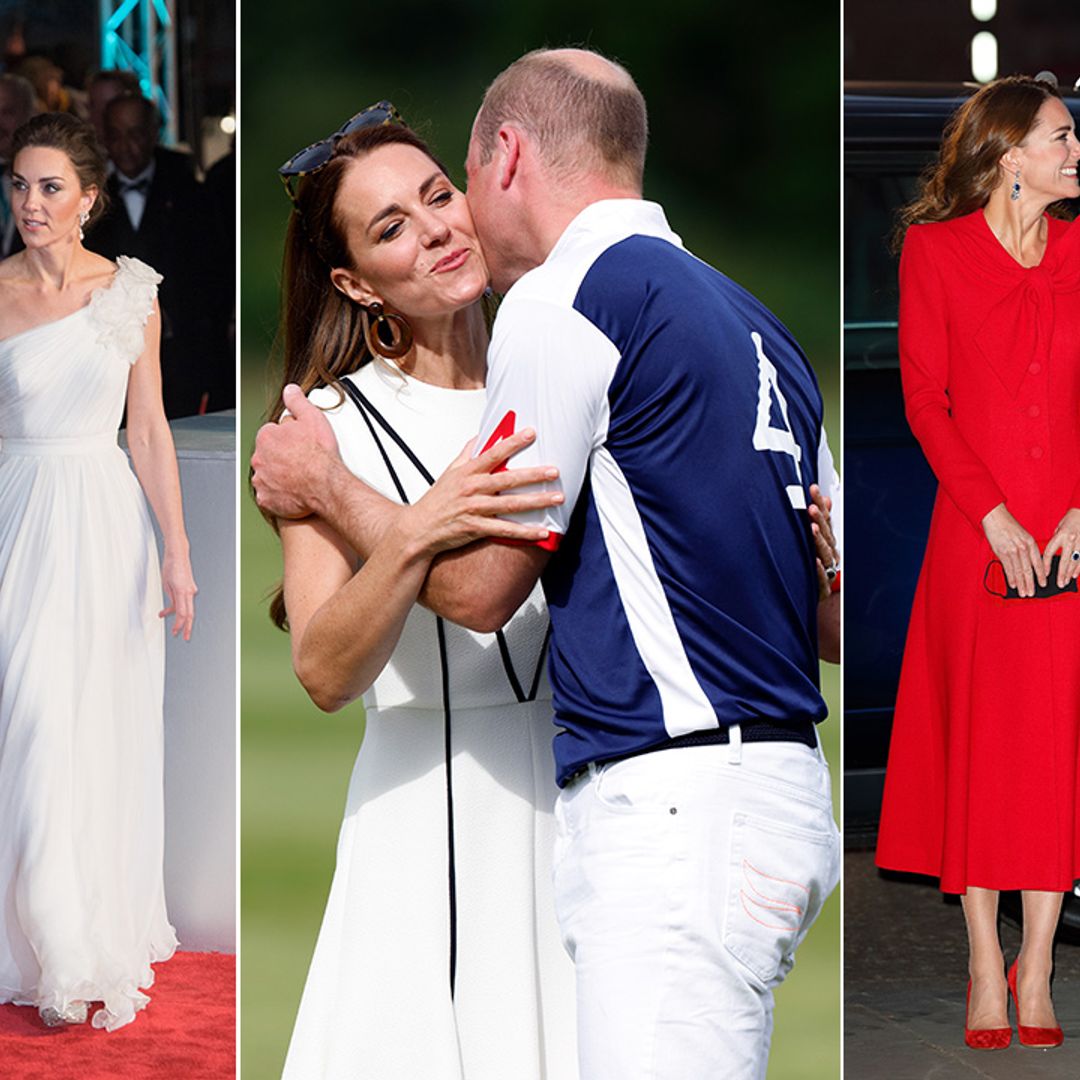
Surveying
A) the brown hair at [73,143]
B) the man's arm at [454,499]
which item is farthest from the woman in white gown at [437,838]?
the brown hair at [73,143]

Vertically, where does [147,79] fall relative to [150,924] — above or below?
above

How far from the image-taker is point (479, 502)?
6.71 ft

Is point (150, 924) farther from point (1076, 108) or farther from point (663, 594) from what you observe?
point (1076, 108)

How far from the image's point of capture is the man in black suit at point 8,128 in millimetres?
3221

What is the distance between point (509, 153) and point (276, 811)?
1.66 metres

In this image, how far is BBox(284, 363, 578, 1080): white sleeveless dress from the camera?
246 centimetres

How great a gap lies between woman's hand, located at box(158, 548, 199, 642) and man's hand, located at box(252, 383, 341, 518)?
0.97m

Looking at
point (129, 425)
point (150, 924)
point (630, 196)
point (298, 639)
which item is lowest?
point (150, 924)

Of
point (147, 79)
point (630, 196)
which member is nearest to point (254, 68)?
point (147, 79)

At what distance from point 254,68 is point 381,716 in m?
1.41

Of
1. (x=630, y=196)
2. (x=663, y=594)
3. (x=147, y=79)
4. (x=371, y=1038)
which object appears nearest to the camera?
(x=663, y=594)

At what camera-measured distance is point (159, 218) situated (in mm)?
3285

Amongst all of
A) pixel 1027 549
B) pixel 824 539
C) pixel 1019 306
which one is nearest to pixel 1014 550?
pixel 1027 549

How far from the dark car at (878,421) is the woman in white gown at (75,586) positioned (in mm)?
1449
